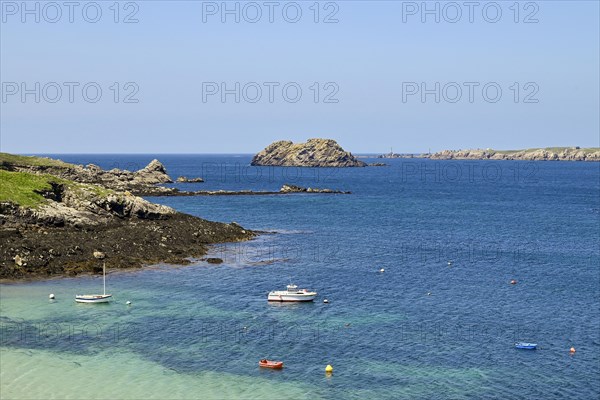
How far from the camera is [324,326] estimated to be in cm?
5622

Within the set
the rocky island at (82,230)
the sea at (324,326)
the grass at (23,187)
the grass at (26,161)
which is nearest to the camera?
the sea at (324,326)

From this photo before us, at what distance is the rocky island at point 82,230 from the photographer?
7438 centimetres

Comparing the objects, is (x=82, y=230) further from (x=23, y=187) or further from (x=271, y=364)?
(x=271, y=364)

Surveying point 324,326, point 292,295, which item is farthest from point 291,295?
point 324,326

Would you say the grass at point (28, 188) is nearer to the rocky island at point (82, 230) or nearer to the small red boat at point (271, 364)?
the rocky island at point (82, 230)

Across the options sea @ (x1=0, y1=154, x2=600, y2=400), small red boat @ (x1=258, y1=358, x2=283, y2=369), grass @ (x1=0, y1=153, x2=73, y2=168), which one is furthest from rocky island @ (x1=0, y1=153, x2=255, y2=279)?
grass @ (x1=0, y1=153, x2=73, y2=168)

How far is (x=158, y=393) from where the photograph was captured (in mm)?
39750

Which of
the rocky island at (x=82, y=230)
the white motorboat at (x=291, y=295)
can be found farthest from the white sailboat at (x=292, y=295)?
the rocky island at (x=82, y=230)

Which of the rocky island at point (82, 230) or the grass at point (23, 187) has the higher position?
the grass at point (23, 187)

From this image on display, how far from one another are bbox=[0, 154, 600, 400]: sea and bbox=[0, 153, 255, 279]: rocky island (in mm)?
4419

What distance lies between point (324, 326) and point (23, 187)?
5751cm

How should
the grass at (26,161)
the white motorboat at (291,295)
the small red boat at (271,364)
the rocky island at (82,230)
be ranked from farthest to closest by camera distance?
the grass at (26,161), the rocky island at (82,230), the white motorboat at (291,295), the small red boat at (271,364)

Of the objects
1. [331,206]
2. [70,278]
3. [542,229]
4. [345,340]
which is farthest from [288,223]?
[345,340]

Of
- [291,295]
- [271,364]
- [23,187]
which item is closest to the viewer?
[271,364]
